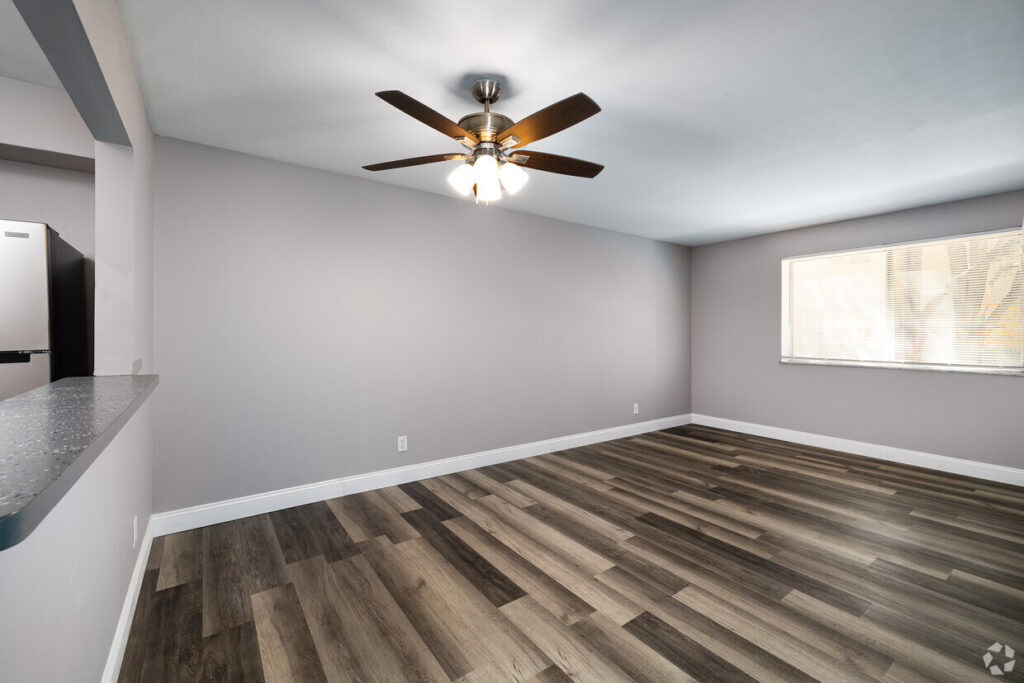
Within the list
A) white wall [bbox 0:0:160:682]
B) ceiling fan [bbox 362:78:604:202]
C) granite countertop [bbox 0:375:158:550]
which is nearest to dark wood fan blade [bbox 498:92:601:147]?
ceiling fan [bbox 362:78:604:202]

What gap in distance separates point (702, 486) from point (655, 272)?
9.65 ft

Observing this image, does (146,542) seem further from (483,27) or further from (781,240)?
(781,240)

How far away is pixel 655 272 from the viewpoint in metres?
5.64

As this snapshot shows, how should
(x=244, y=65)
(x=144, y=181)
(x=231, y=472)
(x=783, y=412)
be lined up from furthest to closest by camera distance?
(x=783, y=412) → (x=231, y=472) → (x=144, y=181) → (x=244, y=65)

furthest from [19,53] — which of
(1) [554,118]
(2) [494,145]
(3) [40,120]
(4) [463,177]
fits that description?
(1) [554,118]

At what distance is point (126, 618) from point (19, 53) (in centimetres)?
257

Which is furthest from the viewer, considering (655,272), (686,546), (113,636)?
(655,272)

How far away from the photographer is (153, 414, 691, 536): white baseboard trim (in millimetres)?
2764

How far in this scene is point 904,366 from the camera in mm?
4211

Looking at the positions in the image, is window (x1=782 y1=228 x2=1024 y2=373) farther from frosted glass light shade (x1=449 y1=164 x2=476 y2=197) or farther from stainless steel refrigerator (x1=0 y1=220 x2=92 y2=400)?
stainless steel refrigerator (x1=0 y1=220 x2=92 y2=400)

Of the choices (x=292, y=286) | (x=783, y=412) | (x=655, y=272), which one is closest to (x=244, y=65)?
(x=292, y=286)

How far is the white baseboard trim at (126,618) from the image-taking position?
1.52m

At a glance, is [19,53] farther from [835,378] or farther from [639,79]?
[835,378]

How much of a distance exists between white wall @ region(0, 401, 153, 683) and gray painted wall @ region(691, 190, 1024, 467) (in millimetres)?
5772
